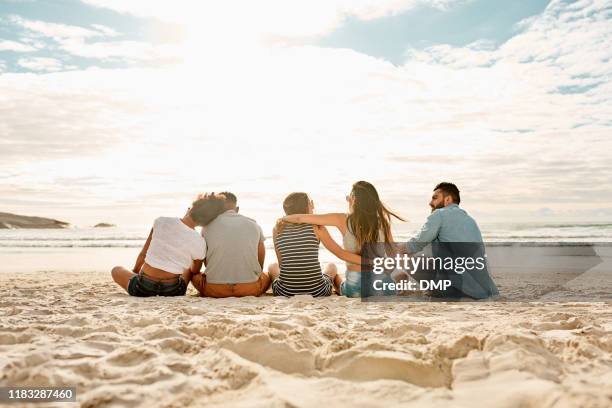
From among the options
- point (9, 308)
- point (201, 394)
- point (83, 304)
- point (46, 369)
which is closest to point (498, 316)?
point (201, 394)

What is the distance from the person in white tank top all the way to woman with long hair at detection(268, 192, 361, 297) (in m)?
0.80

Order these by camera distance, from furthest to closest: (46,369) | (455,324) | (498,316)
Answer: (498,316), (455,324), (46,369)

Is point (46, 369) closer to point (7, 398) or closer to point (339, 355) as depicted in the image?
point (7, 398)

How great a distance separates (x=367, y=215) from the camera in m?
5.34

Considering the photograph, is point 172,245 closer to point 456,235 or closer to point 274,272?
point 274,272

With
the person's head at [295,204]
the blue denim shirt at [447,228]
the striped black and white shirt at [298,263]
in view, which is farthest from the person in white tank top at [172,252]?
the blue denim shirt at [447,228]

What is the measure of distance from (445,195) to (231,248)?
2554 mm

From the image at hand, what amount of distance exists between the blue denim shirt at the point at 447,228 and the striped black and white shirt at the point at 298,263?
3.71 feet

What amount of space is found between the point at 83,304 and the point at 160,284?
2.62ft

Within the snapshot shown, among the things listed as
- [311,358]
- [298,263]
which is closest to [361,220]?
[298,263]

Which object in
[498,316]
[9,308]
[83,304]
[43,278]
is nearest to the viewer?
[498,316]

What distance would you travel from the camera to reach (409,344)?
9.65 ft

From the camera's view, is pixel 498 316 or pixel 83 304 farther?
pixel 83 304

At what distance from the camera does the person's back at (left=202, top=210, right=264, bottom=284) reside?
5422mm
